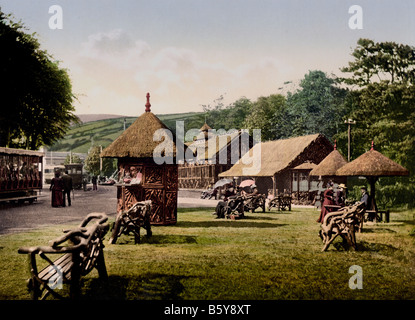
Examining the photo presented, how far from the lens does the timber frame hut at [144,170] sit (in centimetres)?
1209

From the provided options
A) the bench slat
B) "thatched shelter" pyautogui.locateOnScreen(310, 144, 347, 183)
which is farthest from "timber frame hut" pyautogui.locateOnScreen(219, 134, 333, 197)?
the bench slat

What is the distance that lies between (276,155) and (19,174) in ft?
43.7

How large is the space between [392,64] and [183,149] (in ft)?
21.4

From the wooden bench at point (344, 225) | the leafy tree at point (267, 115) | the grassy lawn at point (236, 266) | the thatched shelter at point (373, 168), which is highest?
the leafy tree at point (267, 115)

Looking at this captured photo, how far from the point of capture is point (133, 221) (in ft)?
32.2

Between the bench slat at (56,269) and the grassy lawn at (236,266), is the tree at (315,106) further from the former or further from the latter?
the bench slat at (56,269)

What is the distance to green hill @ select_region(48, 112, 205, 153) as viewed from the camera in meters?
9.90

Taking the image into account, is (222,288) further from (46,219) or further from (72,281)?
(46,219)

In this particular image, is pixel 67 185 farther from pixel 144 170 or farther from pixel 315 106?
pixel 315 106

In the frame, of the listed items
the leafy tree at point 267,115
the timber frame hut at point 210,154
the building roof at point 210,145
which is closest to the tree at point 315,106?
the leafy tree at point 267,115

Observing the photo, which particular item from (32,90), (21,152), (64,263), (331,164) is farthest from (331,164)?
(64,263)

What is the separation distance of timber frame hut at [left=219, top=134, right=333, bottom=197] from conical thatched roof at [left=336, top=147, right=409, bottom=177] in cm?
622

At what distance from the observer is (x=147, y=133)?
40.0ft

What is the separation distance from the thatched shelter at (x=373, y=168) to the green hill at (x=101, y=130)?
716 centimetres
